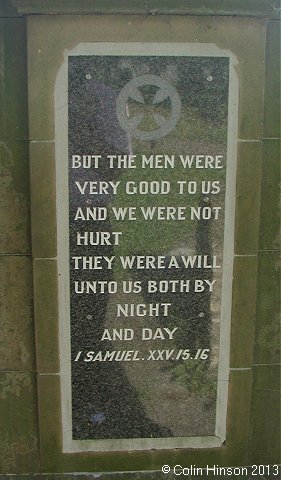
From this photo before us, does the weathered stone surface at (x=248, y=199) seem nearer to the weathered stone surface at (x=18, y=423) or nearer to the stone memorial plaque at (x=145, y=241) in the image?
the stone memorial plaque at (x=145, y=241)

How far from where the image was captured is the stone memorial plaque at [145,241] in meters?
2.71

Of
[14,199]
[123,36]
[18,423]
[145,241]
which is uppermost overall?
[123,36]

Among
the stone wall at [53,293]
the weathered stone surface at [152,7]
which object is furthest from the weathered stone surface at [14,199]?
the weathered stone surface at [152,7]

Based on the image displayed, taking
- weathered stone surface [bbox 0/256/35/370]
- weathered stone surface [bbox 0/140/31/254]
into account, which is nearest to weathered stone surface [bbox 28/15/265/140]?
weathered stone surface [bbox 0/140/31/254]

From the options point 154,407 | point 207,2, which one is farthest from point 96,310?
point 207,2

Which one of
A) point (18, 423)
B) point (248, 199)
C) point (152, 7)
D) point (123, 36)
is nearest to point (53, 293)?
point (18, 423)

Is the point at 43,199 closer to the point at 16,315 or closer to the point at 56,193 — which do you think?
the point at 56,193

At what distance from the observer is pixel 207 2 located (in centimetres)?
259

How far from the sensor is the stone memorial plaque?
2.71 m

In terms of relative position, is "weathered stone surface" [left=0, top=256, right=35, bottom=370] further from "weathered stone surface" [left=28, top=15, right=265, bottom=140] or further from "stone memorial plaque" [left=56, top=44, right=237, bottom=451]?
"weathered stone surface" [left=28, top=15, right=265, bottom=140]

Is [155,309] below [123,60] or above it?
below

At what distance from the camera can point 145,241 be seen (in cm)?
288

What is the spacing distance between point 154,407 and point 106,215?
4.47 feet

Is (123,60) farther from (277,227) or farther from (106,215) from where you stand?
(277,227)
